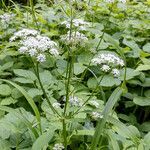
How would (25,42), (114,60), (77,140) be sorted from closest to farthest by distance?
(25,42), (114,60), (77,140)

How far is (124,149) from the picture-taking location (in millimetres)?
1930

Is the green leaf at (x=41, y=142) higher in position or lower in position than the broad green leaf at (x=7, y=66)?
higher

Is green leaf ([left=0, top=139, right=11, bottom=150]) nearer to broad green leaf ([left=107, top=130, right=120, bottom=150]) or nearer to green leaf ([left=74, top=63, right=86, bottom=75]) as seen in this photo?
broad green leaf ([left=107, top=130, right=120, bottom=150])

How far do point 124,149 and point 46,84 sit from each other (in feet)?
2.36

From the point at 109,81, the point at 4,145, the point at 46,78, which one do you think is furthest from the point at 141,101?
the point at 4,145

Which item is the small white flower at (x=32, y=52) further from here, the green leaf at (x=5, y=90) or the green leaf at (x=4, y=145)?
the green leaf at (x=5, y=90)

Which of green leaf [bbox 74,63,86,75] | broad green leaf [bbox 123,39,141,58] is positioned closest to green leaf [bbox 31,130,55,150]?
green leaf [bbox 74,63,86,75]

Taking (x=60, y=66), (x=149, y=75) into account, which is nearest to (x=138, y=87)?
(x=149, y=75)

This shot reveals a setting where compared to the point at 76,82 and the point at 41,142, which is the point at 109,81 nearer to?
the point at 76,82

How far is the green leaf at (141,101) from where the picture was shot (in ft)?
8.20

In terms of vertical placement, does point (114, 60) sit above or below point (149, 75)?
above

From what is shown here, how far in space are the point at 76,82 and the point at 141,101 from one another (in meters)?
0.48

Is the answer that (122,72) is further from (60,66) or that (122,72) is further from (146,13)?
(146,13)

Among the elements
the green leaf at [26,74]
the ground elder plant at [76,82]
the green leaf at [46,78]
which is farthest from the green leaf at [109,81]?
the green leaf at [26,74]
